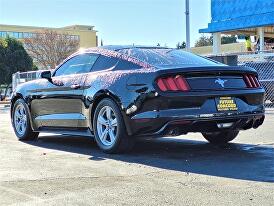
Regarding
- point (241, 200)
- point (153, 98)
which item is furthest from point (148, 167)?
point (241, 200)

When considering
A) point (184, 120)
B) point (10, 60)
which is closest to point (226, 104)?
point (184, 120)

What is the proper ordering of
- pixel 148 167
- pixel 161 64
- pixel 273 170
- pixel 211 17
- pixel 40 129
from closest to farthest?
pixel 273 170 < pixel 148 167 < pixel 161 64 < pixel 40 129 < pixel 211 17

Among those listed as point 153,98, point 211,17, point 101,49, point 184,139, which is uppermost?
point 211,17

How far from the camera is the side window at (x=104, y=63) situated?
728cm

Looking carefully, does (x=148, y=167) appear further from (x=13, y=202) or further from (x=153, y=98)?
(x=13, y=202)

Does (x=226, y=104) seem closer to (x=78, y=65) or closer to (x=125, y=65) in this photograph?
(x=125, y=65)

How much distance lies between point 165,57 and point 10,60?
61.2 meters

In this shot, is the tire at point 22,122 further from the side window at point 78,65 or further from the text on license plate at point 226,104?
the text on license plate at point 226,104

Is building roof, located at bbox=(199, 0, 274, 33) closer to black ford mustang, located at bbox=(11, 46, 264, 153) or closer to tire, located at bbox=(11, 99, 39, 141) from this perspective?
tire, located at bbox=(11, 99, 39, 141)

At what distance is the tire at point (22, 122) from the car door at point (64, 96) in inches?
10.6

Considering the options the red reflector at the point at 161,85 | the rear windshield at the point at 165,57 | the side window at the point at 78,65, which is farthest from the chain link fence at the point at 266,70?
the red reflector at the point at 161,85

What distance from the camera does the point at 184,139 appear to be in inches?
339

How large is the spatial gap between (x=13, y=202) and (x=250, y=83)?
145 inches

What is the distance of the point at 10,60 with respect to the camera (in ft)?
217
